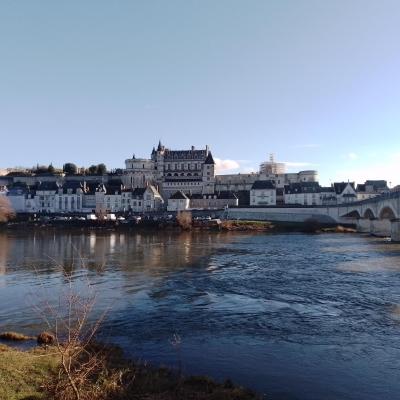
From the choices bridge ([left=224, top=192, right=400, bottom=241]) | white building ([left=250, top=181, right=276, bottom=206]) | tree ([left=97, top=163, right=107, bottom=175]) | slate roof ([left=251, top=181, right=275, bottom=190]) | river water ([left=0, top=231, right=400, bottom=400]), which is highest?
tree ([left=97, top=163, right=107, bottom=175])

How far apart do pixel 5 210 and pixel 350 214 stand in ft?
263

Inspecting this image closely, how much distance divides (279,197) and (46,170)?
287 feet

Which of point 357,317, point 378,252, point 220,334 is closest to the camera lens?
point 220,334

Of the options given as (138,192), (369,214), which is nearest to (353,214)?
(369,214)

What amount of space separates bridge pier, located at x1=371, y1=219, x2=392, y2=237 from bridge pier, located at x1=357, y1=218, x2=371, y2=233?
3.37m

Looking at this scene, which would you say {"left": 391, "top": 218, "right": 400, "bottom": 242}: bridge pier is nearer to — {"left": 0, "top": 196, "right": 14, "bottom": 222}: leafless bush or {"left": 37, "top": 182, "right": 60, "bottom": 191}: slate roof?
{"left": 0, "top": 196, "right": 14, "bottom": 222}: leafless bush

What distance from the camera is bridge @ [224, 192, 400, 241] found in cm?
6488

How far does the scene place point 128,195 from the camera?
12256 centimetres

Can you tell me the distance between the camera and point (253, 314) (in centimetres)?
2105

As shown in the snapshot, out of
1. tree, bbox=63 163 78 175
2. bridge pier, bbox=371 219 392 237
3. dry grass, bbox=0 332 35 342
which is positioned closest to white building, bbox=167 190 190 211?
bridge pier, bbox=371 219 392 237

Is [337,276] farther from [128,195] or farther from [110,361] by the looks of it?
[128,195]

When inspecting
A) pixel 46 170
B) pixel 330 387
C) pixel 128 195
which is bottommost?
pixel 330 387

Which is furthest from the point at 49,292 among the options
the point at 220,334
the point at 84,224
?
the point at 84,224

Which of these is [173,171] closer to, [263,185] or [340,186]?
[263,185]
